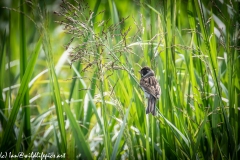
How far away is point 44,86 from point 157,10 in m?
1.91

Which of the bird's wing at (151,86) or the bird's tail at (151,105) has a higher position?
the bird's wing at (151,86)

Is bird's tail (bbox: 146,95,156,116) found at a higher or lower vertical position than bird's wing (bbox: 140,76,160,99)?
lower

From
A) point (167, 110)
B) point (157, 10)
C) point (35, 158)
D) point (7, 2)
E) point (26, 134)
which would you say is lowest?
point (35, 158)

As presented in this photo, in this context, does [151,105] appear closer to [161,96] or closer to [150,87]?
[150,87]

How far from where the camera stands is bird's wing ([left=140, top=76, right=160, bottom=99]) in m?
1.94

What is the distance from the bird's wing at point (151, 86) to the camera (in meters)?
1.94

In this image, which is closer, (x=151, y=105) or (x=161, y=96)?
(x=151, y=105)

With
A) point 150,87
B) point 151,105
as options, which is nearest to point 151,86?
point 150,87

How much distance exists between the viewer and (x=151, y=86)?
1954 mm

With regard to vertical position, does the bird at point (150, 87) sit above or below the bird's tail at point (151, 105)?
above

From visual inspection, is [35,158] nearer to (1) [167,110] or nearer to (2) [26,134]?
→ (2) [26,134]

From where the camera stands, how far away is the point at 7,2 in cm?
381

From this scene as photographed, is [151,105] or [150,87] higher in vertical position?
[150,87]

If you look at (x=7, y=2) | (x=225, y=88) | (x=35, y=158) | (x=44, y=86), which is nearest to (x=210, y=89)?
(x=225, y=88)
